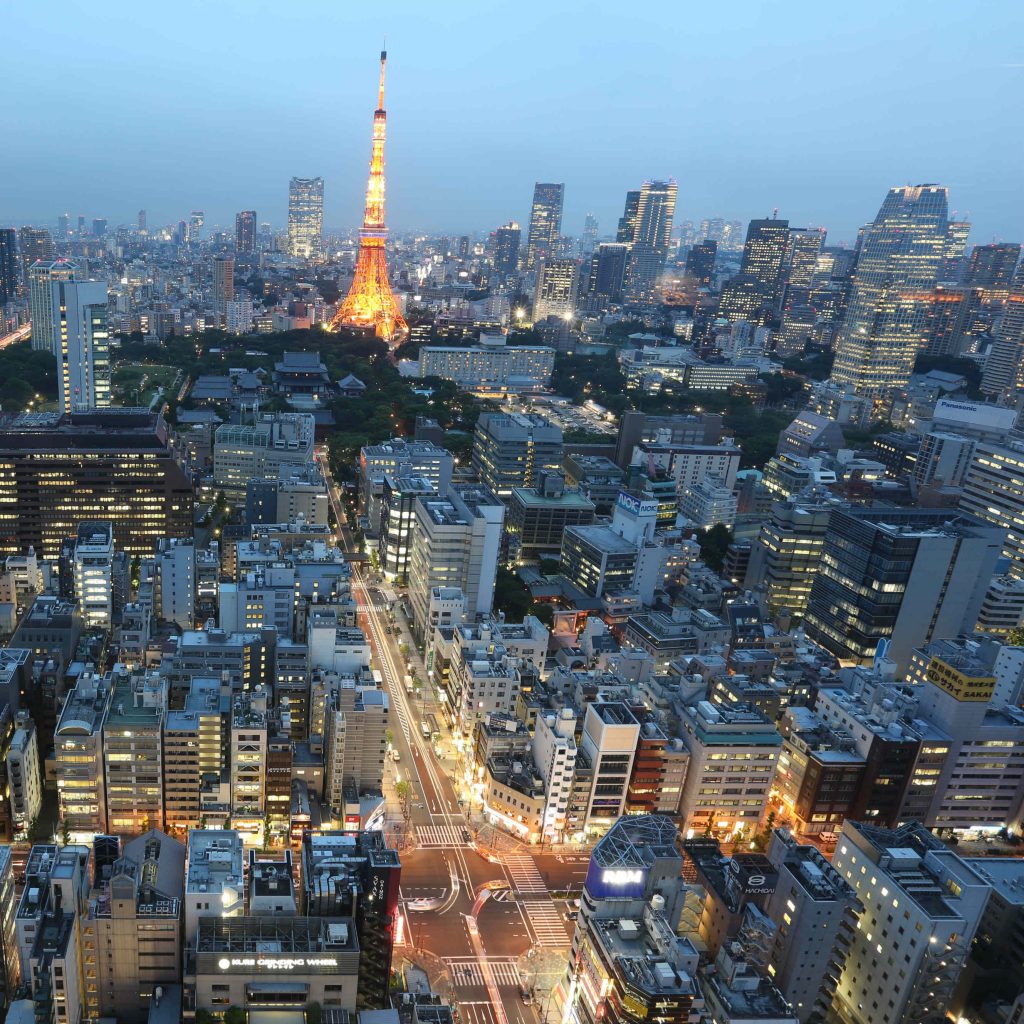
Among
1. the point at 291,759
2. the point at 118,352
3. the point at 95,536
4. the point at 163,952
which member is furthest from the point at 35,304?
the point at 163,952

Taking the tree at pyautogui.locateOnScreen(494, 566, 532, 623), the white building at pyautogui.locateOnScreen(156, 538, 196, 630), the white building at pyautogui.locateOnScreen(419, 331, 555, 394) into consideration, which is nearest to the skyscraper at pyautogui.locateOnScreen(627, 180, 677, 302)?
the white building at pyautogui.locateOnScreen(419, 331, 555, 394)

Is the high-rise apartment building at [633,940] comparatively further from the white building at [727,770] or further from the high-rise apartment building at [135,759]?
the high-rise apartment building at [135,759]

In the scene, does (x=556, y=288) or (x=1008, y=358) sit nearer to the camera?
(x=1008, y=358)

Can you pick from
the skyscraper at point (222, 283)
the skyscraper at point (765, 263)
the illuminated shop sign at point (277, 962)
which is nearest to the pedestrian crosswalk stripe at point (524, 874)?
the illuminated shop sign at point (277, 962)

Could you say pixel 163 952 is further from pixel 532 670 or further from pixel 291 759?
pixel 532 670

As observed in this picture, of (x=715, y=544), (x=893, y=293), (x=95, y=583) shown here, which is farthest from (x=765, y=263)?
(x=95, y=583)

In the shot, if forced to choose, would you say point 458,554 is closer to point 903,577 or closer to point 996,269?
point 903,577

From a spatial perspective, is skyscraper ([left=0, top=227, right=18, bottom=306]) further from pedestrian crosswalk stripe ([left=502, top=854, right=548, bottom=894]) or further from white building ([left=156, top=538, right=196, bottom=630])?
pedestrian crosswalk stripe ([left=502, top=854, right=548, bottom=894])
